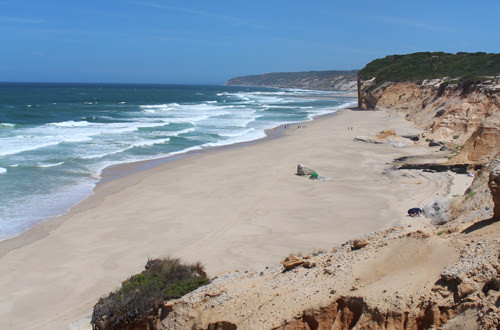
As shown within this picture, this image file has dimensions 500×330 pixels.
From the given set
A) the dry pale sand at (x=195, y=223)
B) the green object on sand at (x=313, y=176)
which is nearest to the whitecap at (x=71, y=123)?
the dry pale sand at (x=195, y=223)

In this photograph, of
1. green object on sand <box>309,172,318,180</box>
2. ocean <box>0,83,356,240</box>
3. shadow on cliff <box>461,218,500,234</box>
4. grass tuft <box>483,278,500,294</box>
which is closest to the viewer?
grass tuft <box>483,278,500,294</box>

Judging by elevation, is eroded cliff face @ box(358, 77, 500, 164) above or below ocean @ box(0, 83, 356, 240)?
above

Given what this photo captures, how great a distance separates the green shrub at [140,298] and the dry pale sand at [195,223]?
3.19 metres

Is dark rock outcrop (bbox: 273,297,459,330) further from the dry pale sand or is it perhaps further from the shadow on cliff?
the dry pale sand

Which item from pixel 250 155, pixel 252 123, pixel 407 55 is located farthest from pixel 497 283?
pixel 407 55

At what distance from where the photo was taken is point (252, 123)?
5147cm

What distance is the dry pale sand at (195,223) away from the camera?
11.5 meters

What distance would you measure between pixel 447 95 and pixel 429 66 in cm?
2474

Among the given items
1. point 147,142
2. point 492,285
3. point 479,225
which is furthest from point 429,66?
point 492,285

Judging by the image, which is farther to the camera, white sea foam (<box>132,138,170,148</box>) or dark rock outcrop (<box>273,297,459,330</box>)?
white sea foam (<box>132,138,170,148</box>)

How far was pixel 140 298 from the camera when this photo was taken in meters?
6.99

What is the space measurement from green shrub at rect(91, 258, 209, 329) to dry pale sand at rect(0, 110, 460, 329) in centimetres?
319

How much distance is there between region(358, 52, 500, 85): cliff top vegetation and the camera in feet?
176

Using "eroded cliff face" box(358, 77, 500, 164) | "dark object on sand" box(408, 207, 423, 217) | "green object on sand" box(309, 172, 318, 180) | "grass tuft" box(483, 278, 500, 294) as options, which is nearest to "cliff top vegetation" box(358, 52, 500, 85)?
"eroded cliff face" box(358, 77, 500, 164)
